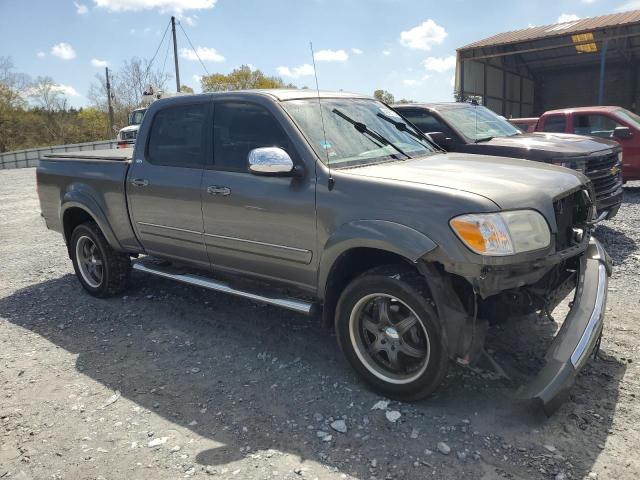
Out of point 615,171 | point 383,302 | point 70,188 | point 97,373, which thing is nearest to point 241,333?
point 97,373

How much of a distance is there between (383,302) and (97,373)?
220cm

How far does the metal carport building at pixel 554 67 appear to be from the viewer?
922 inches

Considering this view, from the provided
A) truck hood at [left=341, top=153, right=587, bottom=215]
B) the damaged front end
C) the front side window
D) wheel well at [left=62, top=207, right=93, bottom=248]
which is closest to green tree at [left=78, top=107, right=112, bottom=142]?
the front side window

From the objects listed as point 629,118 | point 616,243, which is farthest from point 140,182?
point 629,118

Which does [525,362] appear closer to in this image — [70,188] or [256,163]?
[256,163]

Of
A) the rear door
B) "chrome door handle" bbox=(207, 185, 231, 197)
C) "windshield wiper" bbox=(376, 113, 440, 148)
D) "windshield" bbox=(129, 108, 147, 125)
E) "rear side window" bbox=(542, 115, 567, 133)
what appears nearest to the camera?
"chrome door handle" bbox=(207, 185, 231, 197)

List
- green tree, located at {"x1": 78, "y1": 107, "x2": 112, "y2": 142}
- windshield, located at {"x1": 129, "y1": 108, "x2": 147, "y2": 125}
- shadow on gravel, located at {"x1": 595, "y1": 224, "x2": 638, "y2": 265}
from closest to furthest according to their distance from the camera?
shadow on gravel, located at {"x1": 595, "y1": 224, "x2": 638, "y2": 265}
windshield, located at {"x1": 129, "y1": 108, "x2": 147, "y2": 125}
green tree, located at {"x1": 78, "y1": 107, "x2": 112, "y2": 142}

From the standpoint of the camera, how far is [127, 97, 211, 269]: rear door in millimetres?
4234

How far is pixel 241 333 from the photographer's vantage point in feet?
14.5

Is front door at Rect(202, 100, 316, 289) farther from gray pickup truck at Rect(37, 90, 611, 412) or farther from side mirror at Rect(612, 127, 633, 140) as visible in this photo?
side mirror at Rect(612, 127, 633, 140)

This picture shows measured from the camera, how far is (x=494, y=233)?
9.16 ft

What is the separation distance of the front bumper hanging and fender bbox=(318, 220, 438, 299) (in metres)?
0.87

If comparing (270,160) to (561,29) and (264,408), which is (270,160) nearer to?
(264,408)

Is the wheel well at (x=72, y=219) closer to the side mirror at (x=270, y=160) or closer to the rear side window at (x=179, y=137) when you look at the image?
the rear side window at (x=179, y=137)
